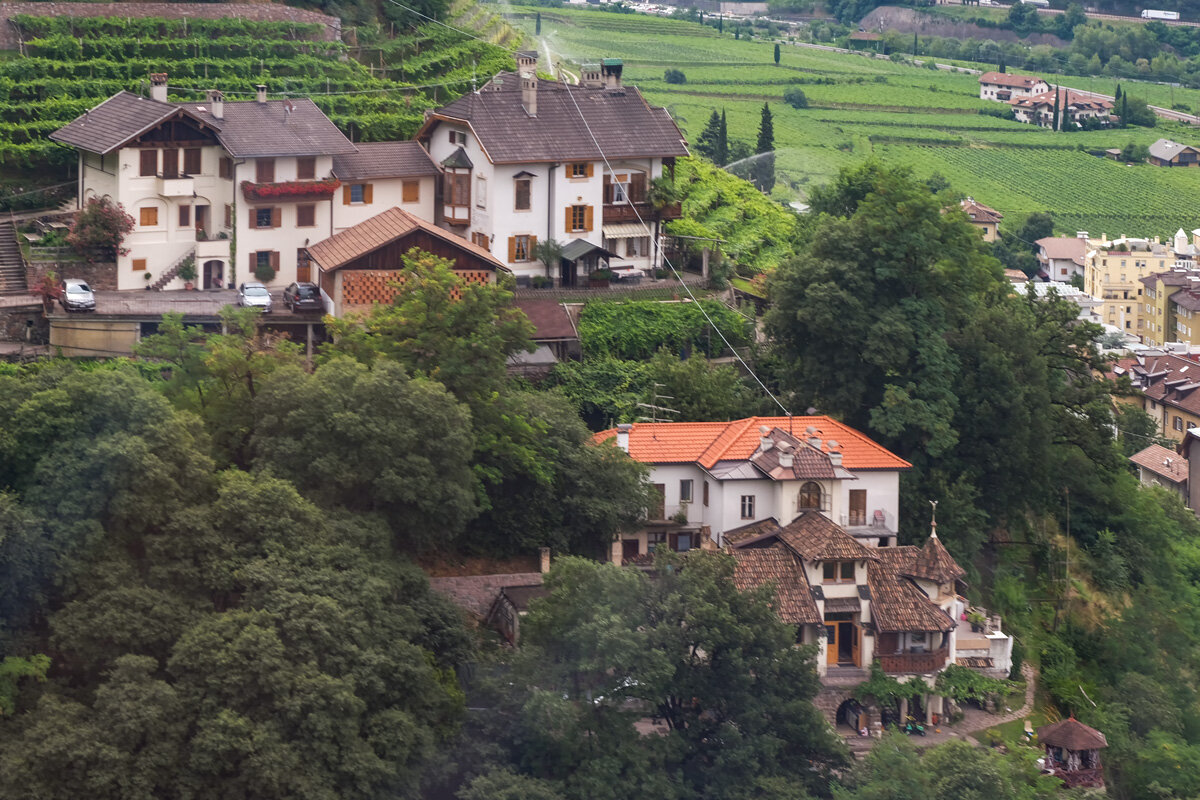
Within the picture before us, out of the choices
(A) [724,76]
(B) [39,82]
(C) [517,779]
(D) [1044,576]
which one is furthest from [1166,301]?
(C) [517,779]

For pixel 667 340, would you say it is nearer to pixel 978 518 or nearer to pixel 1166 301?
pixel 978 518

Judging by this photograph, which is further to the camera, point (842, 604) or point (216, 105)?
point (216, 105)

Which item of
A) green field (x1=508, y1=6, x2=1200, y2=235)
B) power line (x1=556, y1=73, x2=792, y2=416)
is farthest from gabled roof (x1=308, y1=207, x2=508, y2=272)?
green field (x1=508, y1=6, x2=1200, y2=235)

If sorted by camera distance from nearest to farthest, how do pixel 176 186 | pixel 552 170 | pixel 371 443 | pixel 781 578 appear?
pixel 371 443
pixel 781 578
pixel 176 186
pixel 552 170

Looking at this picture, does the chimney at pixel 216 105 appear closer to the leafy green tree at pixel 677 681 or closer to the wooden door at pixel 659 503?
the wooden door at pixel 659 503

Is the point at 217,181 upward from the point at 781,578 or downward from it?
upward

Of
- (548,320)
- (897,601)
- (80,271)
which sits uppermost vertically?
(80,271)

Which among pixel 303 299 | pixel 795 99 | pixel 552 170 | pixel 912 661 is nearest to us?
pixel 912 661

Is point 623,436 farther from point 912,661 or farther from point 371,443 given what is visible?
point 371,443

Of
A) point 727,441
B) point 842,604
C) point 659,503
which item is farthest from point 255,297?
point 842,604
